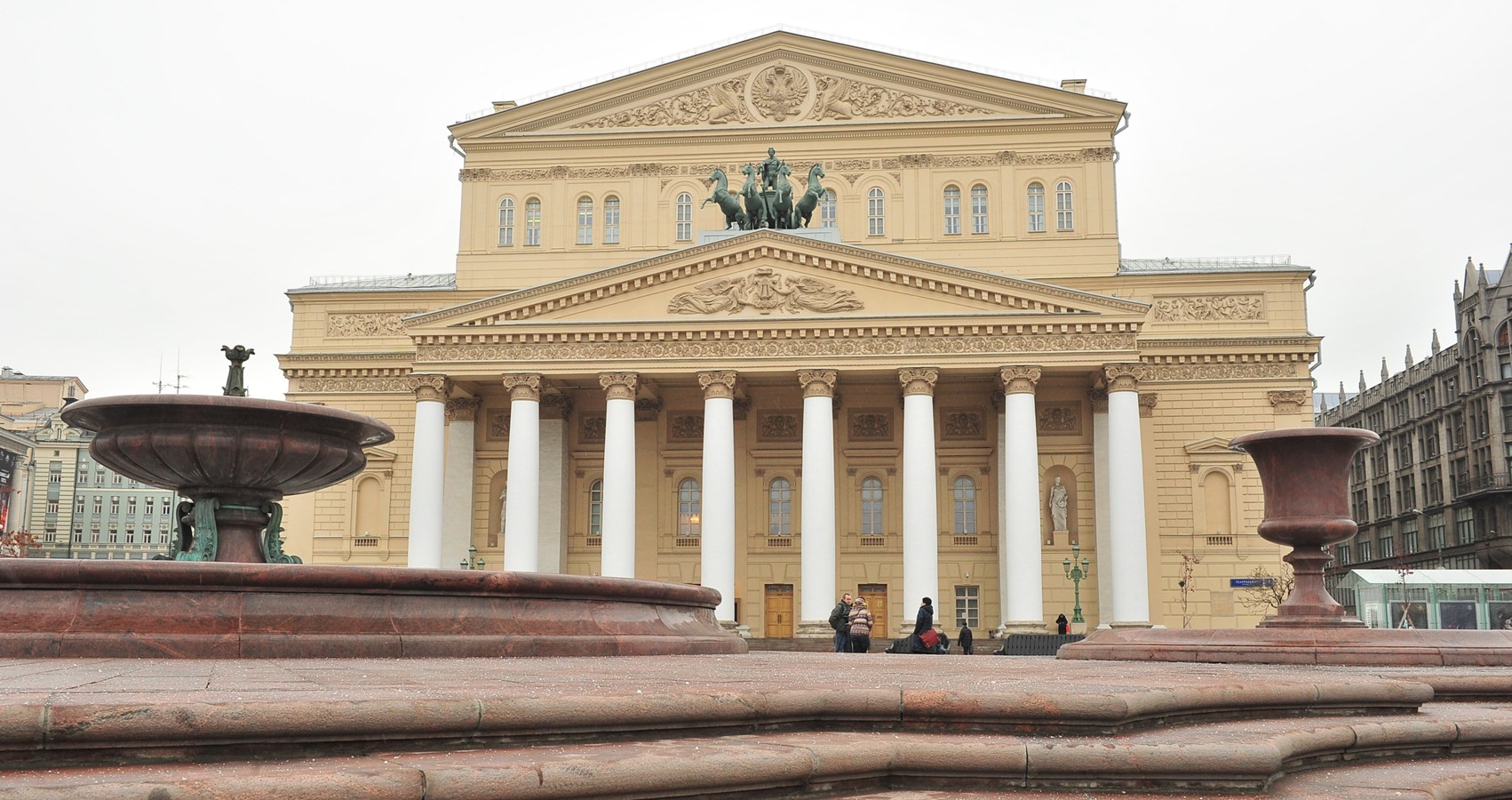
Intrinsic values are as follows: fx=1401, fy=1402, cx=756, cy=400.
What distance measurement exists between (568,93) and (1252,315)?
22.1 meters

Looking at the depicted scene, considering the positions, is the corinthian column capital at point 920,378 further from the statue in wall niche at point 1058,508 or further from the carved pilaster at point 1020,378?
the statue in wall niche at point 1058,508

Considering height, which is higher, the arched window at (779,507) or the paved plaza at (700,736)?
the arched window at (779,507)

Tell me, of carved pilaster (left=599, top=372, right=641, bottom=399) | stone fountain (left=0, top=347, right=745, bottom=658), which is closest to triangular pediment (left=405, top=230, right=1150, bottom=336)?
carved pilaster (left=599, top=372, right=641, bottom=399)

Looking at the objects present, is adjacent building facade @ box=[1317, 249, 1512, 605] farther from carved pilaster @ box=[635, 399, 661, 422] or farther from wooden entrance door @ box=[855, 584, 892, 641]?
carved pilaster @ box=[635, 399, 661, 422]

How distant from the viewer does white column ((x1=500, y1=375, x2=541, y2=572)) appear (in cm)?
3559

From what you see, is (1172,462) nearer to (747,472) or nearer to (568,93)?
(747,472)

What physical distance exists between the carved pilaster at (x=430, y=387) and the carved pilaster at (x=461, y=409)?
10.1 feet

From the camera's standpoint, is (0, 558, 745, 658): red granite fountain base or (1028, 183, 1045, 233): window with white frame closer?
(0, 558, 745, 658): red granite fountain base

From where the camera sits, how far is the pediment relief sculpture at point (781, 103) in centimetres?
4444

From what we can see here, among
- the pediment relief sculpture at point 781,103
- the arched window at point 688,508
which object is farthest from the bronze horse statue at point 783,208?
the arched window at point 688,508

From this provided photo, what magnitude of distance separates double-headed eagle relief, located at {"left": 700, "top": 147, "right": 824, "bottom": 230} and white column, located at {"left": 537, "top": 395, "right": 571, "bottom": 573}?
7285 mm

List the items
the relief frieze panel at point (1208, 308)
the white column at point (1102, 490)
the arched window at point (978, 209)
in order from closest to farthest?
the white column at point (1102, 490), the relief frieze panel at point (1208, 308), the arched window at point (978, 209)

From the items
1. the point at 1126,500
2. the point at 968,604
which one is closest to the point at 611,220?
the point at 968,604

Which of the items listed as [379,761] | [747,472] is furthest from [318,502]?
[379,761]
